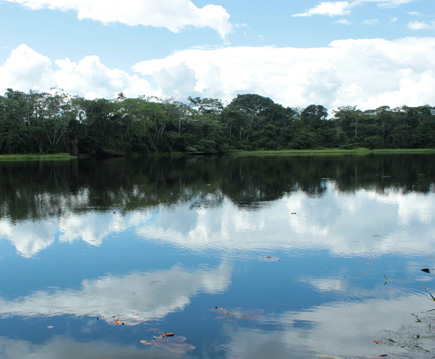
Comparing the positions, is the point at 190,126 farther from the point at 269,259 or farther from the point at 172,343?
the point at 172,343

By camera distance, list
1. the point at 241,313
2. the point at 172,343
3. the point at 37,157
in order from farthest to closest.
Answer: the point at 37,157
the point at 241,313
the point at 172,343

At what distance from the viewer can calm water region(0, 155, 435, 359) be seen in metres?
4.25

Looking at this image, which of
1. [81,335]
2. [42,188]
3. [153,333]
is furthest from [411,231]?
[42,188]

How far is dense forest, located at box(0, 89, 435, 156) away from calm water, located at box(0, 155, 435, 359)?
41.4 meters

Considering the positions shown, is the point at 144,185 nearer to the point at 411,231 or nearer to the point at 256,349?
the point at 411,231

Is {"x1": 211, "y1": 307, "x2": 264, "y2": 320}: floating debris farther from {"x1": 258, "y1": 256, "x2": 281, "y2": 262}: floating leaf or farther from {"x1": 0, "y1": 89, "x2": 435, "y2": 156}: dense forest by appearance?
{"x1": 0, "y1": 89, "x2": 435, "y2": 156}: dense forest

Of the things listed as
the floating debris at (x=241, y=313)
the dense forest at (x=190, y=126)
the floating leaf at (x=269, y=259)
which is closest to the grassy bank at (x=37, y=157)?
the dense forest at (x=190, y=126)

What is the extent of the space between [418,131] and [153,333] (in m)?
73.0

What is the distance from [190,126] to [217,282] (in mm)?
60236

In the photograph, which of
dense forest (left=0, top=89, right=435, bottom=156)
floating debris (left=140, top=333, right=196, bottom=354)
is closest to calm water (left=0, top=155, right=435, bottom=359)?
floating debris (left=140, top=333, right=196, bottom=354)

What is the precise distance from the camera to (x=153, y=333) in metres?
4.41

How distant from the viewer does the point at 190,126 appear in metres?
65.1

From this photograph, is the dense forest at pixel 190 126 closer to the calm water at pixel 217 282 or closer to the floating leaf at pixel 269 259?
the calm water at pixel 217 282

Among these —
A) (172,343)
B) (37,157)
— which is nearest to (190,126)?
(37,157)
